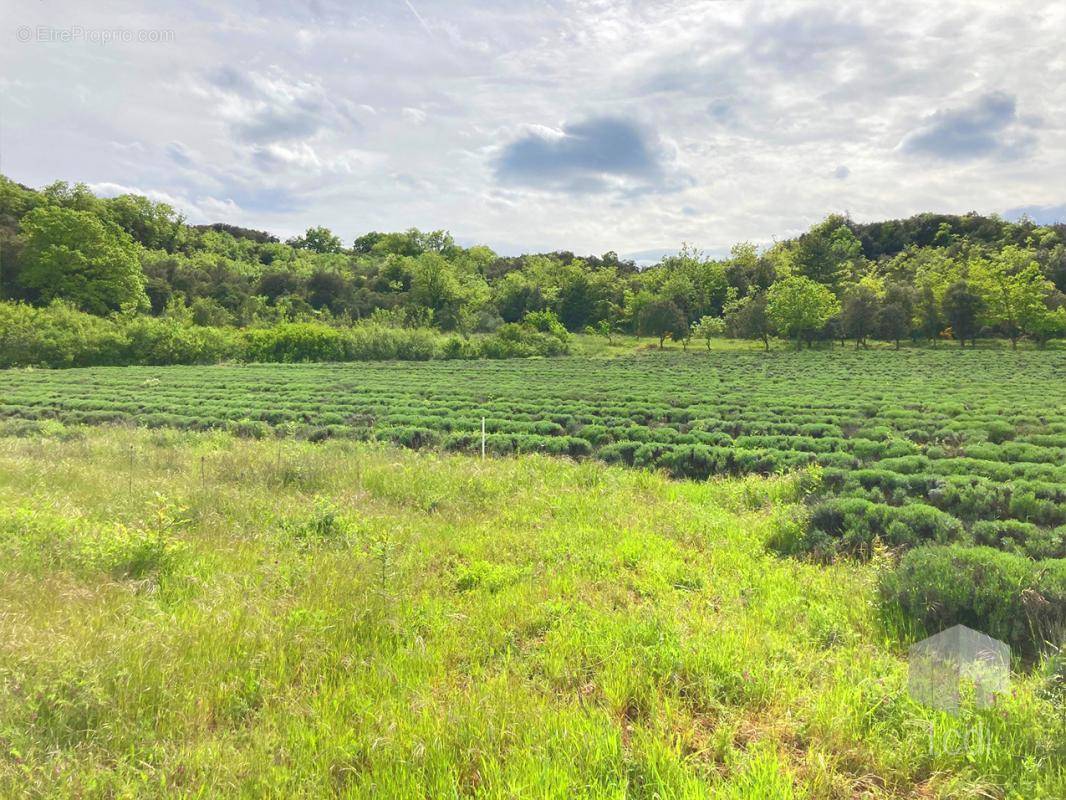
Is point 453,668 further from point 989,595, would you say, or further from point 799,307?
point 799,307

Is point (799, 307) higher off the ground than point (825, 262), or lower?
lower

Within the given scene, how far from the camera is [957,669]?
4.08 meters

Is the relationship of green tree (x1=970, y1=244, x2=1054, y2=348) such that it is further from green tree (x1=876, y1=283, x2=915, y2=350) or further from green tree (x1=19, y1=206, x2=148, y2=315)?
green tree (x1=19, y1=206, x2=148, y2=315)

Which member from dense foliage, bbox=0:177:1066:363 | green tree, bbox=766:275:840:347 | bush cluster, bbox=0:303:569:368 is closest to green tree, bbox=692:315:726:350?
dense foliage, bbox=0:177:1066:363

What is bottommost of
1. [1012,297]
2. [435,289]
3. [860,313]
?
[860,313]

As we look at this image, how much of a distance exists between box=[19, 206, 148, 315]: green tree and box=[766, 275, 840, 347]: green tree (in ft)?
257

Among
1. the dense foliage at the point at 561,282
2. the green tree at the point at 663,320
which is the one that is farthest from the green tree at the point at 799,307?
the green tree at the point at 663,320

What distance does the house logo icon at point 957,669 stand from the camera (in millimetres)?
3670

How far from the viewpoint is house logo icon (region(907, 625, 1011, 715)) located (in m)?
3.67

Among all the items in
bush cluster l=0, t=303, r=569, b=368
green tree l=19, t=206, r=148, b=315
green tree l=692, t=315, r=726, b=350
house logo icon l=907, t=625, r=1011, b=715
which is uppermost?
green tree l=19, t=206, r=148, b=315

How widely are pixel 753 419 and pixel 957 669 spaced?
15.2m

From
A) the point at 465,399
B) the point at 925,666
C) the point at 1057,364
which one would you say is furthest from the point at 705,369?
the point at 925,666

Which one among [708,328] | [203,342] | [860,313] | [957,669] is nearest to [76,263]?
[203,342]

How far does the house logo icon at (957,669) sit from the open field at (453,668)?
5.3 inches
